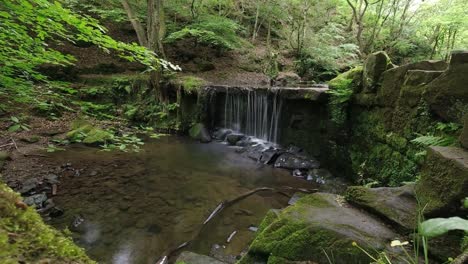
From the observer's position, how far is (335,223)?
8.30 ft

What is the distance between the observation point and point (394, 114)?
521cm

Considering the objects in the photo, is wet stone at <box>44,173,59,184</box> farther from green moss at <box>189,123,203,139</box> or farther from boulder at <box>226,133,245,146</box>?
boulder at <box>226,133,245,146</box>

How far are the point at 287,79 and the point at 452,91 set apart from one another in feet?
34.7

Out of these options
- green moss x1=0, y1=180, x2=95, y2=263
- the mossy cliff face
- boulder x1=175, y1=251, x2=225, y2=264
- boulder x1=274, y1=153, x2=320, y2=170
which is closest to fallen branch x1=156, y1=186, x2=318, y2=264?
boulder x1=175, y1=251, x2=225, y2=264

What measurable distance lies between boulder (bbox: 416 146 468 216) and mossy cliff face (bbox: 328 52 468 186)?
1397 millimetres

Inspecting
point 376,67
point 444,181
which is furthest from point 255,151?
point 444,181

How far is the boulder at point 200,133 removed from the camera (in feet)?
33.0

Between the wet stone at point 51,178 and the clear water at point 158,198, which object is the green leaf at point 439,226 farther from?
the wet stone at point 51,178

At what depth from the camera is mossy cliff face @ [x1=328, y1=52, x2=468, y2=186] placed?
377cm

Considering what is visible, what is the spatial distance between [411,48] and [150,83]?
48.9 ft

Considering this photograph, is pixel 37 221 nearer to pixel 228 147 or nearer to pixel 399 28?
pixel 228 147

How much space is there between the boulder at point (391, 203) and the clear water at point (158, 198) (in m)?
1.87

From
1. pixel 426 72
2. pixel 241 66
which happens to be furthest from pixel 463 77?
pixel 241 66

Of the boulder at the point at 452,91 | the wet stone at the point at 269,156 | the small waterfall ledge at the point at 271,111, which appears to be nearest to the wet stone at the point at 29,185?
the wet stone at the point at 269,156
